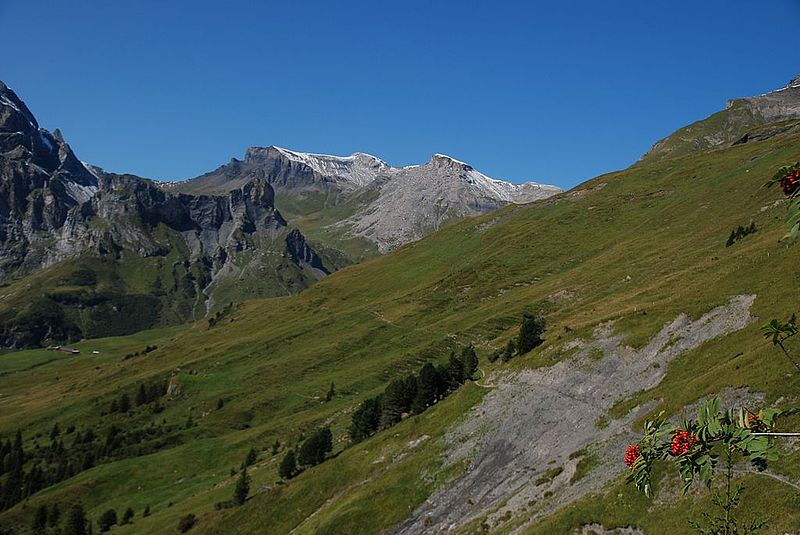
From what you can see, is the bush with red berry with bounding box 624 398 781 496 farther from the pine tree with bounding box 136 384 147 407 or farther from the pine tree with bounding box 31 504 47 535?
the pine tree with bounding box 136 384 147 407

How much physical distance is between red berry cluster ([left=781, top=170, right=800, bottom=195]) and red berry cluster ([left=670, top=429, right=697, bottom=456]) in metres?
3.77

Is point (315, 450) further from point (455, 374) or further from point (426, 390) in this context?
point (455, 374)

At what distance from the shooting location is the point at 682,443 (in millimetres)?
8438

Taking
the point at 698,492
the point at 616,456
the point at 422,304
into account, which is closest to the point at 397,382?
the point at 616,456

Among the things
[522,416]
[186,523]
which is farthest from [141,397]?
[522,416]

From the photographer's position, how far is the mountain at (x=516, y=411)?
43219mm

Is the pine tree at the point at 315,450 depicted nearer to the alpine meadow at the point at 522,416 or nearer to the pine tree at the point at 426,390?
the alpine meadow at the point at 522,416

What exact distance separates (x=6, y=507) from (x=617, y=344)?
165 meters

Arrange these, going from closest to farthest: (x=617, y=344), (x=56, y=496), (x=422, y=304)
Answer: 1. (x=617, y=344)
2. (x=56, y=496)
3. (x=422, y=304)

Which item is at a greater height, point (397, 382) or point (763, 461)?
point (763, 461)

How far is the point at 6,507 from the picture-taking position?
150 m

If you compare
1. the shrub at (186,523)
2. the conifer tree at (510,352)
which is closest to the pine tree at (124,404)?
the shrub at (186,523)

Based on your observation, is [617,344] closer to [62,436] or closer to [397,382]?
[397,382]

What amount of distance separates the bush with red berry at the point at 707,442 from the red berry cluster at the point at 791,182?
3.02 m
